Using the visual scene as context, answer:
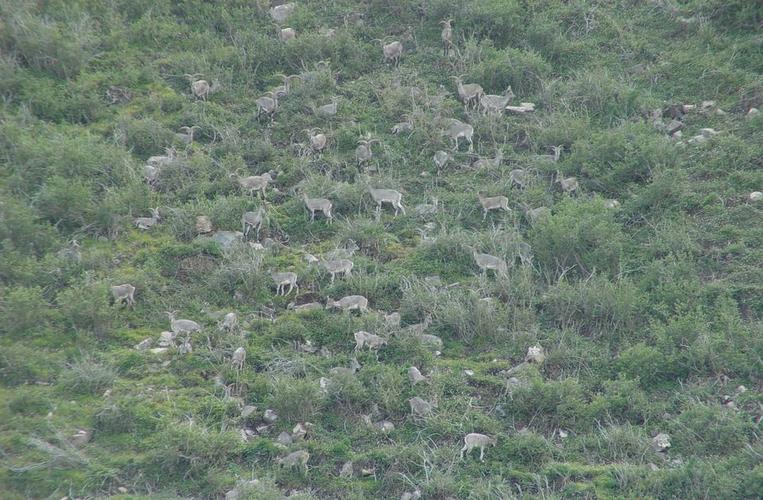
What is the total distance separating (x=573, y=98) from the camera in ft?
45.4

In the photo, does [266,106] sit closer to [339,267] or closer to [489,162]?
[489,162]

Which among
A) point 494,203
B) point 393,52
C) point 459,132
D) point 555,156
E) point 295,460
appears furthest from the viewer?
point 393,52

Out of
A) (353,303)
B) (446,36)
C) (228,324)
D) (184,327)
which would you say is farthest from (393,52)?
(184,327)

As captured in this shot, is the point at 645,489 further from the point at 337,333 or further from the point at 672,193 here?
the point at 672,193

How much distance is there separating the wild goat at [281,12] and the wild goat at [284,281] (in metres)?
6.26

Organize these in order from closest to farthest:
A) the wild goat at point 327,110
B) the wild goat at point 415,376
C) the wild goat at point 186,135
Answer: the wild goat at point 415,376
the wild goat at point 186,135
the wild goat at point 327,110

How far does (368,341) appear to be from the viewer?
10.1 m

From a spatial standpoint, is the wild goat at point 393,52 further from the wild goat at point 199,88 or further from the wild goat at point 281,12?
the wild goat at point 199,88

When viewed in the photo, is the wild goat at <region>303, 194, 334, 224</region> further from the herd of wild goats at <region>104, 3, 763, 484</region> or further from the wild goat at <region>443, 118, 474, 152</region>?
the wild goat at <region>443, 118, 474, 152</region>

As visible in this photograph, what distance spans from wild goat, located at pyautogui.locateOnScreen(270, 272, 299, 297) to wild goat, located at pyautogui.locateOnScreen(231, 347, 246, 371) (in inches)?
48.0

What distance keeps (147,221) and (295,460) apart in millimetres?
4473

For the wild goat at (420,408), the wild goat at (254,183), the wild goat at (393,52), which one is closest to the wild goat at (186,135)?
the wild goat at (254,183)

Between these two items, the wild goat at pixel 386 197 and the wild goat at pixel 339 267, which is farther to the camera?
the wild goat at pixel 386 197

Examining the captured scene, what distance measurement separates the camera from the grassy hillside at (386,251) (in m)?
8.92
